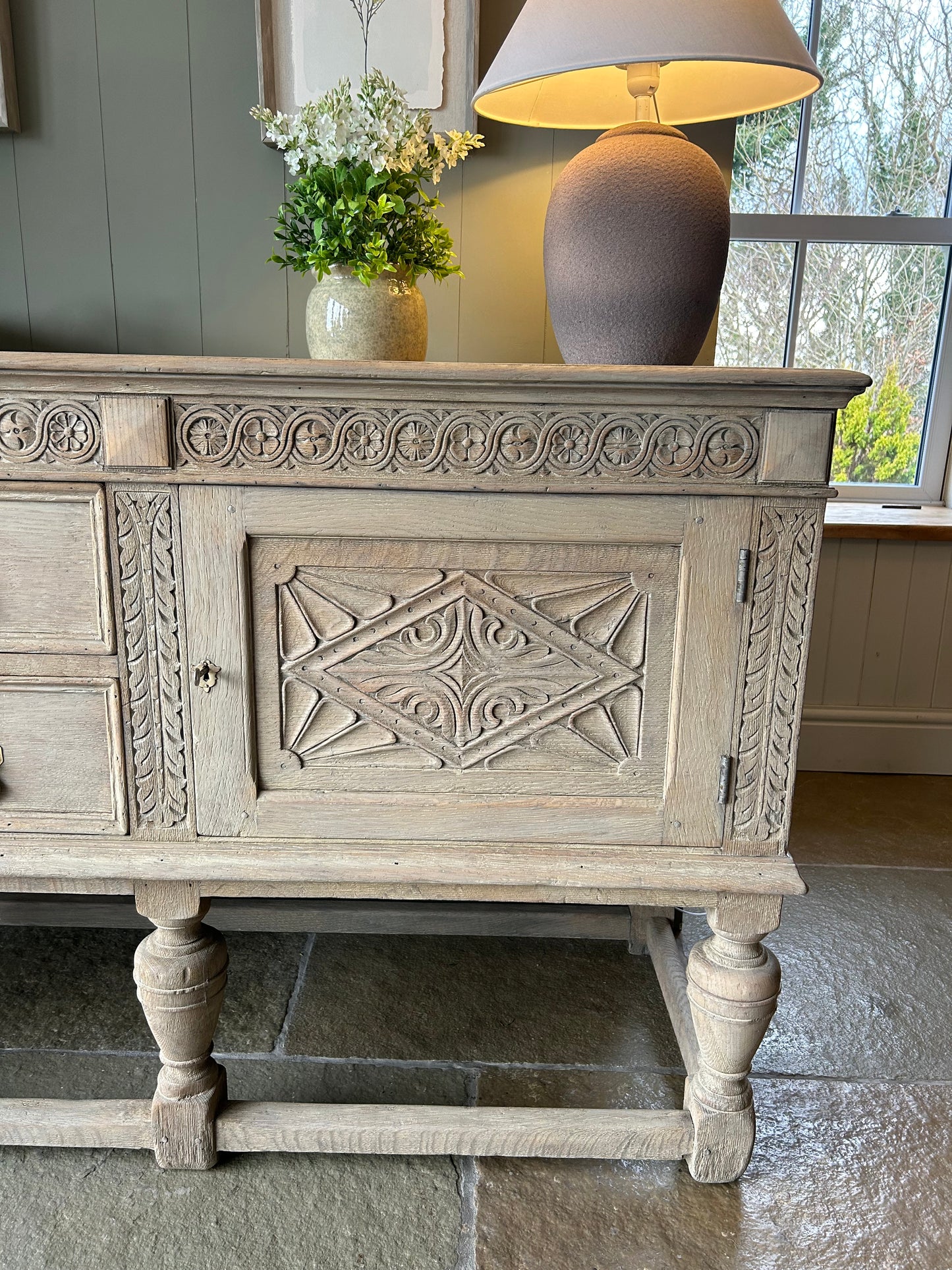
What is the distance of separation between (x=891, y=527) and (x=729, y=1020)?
1731mm

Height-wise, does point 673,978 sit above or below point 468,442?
below

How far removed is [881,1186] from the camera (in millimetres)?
1284

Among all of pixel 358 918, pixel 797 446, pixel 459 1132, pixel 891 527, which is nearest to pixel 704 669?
pixel 797 446

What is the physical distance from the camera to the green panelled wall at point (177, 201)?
154 centimetres

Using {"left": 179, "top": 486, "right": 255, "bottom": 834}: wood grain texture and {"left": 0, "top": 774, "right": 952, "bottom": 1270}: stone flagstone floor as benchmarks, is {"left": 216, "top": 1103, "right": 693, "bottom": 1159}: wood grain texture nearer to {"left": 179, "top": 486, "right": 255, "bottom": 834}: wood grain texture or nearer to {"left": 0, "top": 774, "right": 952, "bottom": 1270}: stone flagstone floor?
{"left": 0, "top": 774, "right": 952, "bottom": 1270}: stone flagstone floor

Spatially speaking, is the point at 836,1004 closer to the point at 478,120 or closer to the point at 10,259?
the point at 478,120

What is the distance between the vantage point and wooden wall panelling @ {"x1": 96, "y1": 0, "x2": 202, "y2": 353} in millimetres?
1537

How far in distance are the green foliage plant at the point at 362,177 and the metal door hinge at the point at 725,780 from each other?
760 mm

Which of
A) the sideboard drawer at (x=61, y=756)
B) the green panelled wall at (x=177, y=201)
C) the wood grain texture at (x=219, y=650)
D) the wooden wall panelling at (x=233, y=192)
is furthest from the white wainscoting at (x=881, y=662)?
the sideboard drawer at (x=61, y=756)

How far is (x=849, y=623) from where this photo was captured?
8.55ft

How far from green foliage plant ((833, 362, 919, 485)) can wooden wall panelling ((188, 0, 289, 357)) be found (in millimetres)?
1756

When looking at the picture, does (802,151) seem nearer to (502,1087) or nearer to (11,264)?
(11,264)

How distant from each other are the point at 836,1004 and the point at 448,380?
4.62ft

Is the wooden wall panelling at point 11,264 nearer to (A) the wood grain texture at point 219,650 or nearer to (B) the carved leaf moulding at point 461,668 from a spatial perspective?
(A) the wood grain texture at point 219,650
